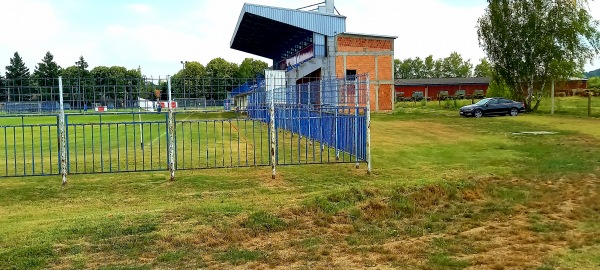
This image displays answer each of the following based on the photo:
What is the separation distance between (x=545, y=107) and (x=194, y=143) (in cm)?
2880

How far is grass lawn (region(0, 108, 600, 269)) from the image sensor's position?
17.9ft

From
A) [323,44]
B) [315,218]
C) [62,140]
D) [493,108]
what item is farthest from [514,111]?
[62,140]

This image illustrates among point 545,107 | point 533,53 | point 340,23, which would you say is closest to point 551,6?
point 533,53

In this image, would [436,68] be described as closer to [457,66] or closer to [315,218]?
[457,66]

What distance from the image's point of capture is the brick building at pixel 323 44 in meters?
31.1

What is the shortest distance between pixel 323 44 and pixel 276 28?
8262 millimetres

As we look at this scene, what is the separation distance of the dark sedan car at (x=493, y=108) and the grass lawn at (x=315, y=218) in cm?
1951

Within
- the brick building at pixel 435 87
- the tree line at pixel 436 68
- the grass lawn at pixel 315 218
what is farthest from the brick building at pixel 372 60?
the tree line at pixel 436 68

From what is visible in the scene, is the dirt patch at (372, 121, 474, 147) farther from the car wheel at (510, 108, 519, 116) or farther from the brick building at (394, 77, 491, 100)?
the brick building at (394, 77, 491, 100)

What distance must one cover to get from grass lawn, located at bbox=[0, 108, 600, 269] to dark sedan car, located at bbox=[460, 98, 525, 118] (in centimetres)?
1951

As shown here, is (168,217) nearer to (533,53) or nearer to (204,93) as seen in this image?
(204,93)

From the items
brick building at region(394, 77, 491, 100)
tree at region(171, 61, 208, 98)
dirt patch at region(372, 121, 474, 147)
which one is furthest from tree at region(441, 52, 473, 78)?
tree at region(171, 61, 208, 98)

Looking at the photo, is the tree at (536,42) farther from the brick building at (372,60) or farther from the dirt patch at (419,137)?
the dirt patch at (419,137)

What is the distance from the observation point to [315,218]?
7.10 meters
